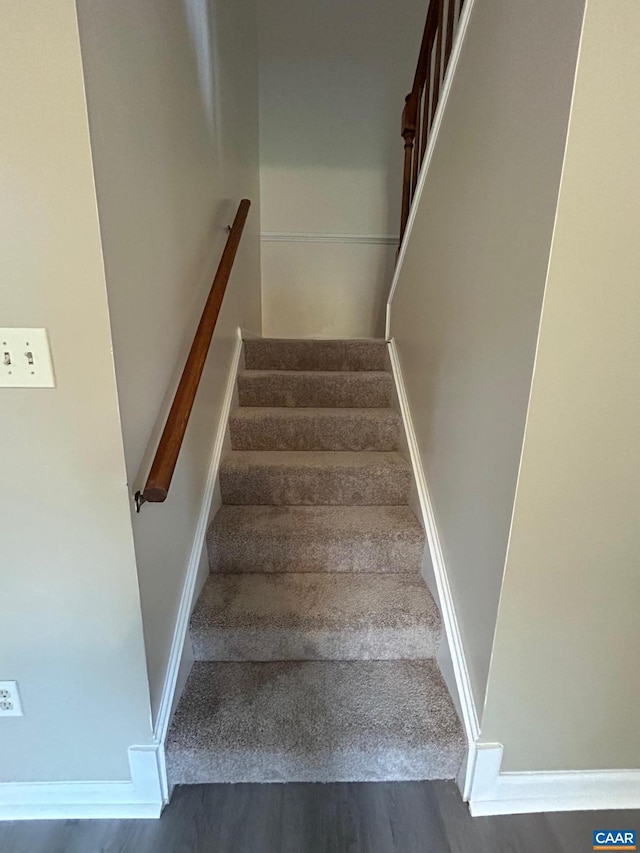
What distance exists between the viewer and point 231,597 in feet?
5.33

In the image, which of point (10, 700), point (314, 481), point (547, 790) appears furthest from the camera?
point (314, 481)

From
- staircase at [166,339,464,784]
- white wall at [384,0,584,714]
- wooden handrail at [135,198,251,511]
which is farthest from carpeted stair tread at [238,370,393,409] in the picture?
wooden handrail at [135,198,251,511]

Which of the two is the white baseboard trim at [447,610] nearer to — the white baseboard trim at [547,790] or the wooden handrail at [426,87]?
the white baseboard trim at [547,790]

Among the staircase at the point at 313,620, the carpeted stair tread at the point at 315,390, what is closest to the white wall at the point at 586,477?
the staircase at the point at 313,620

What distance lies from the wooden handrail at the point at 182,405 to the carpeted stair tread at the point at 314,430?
64 cm

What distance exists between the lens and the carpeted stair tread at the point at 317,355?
2533mm

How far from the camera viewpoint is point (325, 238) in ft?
10.8

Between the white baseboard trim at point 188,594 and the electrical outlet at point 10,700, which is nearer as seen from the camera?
the electrical outlet at point 10,700

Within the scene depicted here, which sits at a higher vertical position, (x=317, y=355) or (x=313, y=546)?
(x=317, y=355)

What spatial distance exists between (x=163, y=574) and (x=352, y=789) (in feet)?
2.59

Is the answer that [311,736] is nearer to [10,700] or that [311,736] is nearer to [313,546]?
[313,546]

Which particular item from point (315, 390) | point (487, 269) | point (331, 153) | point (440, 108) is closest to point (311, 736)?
point (487, 269)

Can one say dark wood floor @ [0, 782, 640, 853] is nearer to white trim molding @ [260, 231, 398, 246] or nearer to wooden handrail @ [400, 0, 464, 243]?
wooden handrail @ [400, 0, 464, 243]

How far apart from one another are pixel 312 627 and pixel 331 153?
2.93 meters
